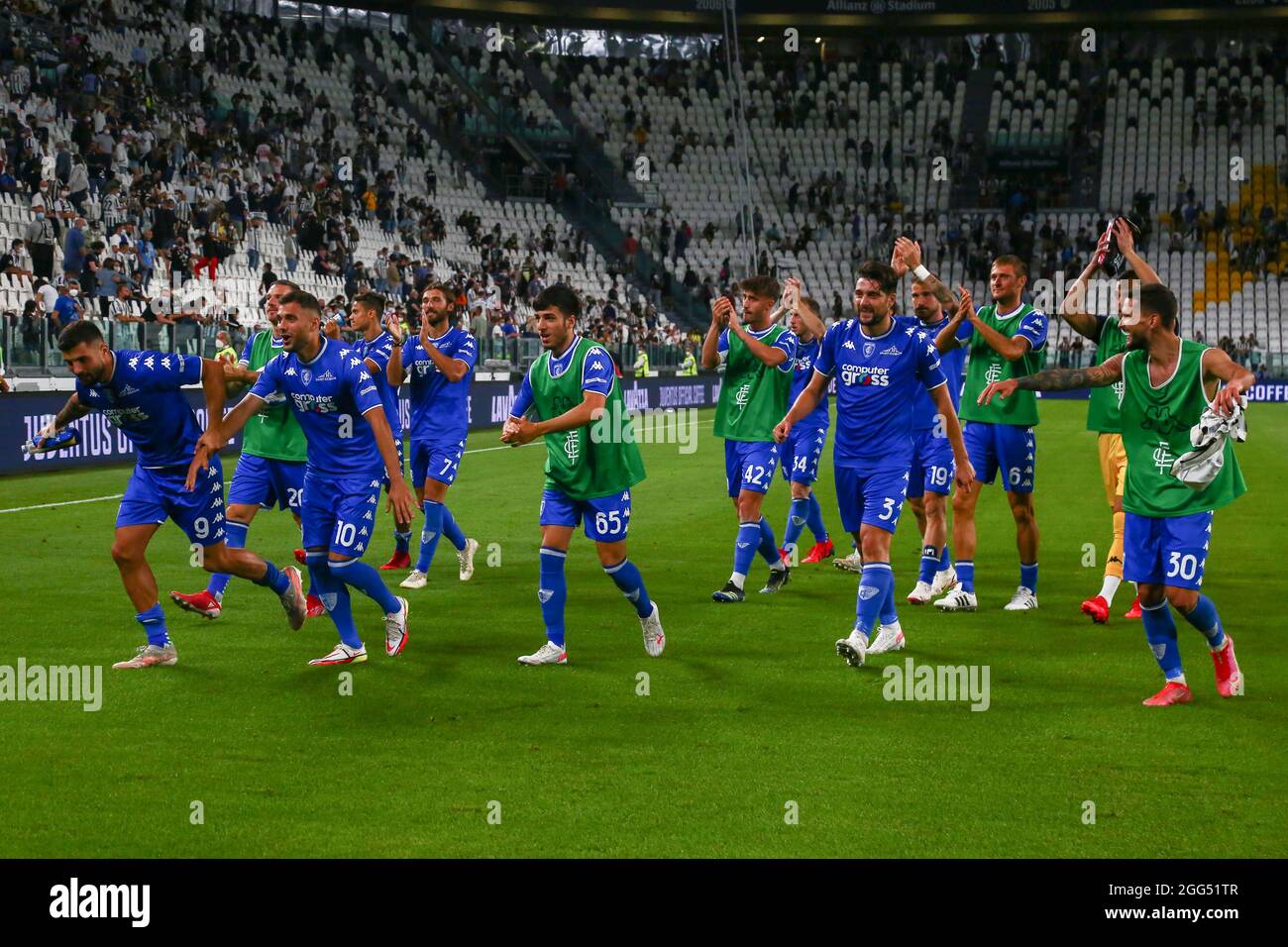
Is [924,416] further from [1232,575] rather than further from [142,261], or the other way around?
[142,261]

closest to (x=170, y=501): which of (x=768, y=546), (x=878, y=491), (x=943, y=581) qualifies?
(x=878, y=491)

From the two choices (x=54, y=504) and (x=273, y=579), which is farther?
(x=54, y=504)

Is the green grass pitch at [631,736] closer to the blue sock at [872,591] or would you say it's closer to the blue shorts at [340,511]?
the blue sock at [872,591]

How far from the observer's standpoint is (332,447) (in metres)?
9.12

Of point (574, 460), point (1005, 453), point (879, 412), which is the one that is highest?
point (879, 412)

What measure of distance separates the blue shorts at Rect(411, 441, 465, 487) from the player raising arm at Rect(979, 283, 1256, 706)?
19.6 feet

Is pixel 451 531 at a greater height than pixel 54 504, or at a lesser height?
greater

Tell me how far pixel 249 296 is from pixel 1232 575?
75.5ft

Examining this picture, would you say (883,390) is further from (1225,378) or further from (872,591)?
(1225,378)

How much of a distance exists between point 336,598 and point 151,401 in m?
1.64

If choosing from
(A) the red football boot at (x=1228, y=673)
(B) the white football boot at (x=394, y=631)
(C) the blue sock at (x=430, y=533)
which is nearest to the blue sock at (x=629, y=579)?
(B) the white football boot at (x=394, y=631)

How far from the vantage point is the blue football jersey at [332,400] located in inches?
353

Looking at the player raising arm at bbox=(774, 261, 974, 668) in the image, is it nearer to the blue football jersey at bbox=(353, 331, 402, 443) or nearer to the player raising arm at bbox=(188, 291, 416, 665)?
the player raising arm at bbox=(188, 291, 416, 665)

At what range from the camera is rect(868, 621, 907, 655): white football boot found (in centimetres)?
930
